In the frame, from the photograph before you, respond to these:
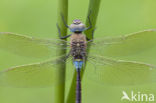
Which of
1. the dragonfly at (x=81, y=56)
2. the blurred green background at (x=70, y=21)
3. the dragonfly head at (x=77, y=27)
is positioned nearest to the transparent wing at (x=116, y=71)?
the dragonfly at (x=81, y=56)

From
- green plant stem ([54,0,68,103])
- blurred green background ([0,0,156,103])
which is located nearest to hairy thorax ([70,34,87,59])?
green plant stem ([54,0,68,103])

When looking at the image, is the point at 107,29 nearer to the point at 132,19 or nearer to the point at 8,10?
the point at 132,19

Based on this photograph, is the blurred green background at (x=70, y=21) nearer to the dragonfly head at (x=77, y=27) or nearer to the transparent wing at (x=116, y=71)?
→ the transparent wing at (x=116, y=71)

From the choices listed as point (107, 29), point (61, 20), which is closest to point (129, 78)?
point (61, 20)

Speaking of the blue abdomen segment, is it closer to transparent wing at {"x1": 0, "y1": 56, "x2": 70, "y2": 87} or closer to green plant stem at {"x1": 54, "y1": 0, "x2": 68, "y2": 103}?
transparent wing at {"x1": 0, "y1": 56, "x2": 70, "y2": 87}

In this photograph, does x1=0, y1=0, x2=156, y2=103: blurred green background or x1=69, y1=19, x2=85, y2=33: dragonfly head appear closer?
x1=69, y1=19, x2=85, y2=33: dragonfly head

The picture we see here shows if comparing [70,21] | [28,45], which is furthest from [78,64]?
[70,21]

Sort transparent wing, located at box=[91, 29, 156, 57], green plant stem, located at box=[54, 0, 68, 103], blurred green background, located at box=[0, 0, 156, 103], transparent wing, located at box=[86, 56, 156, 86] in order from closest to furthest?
green plant stem, located at box=[54, 0, 68, 103], transparent wing, located at box=[91, 29, 156, 57], transparent wing, located at box=[86, 56, 156, 86], blurred green background, located at box=[0, 0, 156, 103]
